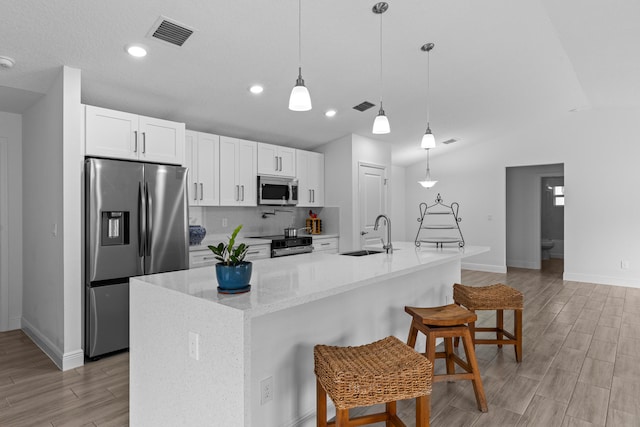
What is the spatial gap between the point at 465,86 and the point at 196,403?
4.35 meters

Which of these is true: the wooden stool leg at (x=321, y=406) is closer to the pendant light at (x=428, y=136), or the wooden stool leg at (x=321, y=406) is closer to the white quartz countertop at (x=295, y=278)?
the white quartz countertop at (x=295, y=278)

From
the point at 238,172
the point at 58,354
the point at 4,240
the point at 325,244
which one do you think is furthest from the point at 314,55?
the point at 4,240

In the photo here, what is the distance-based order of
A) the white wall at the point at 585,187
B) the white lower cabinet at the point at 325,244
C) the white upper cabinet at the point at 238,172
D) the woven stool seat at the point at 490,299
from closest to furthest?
the woven stool seat at the point at 490,299, the white upper cabinet at the point at 238,172, the white lower cabinet at the point at 325,244, the white wall at the point at 585,187

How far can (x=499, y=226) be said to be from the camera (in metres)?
7.29

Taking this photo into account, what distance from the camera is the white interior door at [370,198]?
5.89 m

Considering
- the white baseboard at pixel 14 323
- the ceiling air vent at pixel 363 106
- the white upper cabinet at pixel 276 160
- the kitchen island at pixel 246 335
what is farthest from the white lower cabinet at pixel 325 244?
the white baseboard at pixel 14 323

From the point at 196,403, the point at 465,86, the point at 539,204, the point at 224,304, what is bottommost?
the point at 196,403

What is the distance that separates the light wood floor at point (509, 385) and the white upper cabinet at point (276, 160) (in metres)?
2.80

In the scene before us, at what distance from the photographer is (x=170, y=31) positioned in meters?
2.71

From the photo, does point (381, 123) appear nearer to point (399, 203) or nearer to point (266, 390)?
point (266, 390)

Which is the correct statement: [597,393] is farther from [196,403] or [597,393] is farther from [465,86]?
[465,86]

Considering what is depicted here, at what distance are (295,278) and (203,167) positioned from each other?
290cm

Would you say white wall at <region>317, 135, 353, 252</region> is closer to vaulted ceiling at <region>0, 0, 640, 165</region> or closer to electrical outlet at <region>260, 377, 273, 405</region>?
vaulted ceiling at <region>0, 0, 640, 165</region>

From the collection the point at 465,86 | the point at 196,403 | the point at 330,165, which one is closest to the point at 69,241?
the point at 196,403
